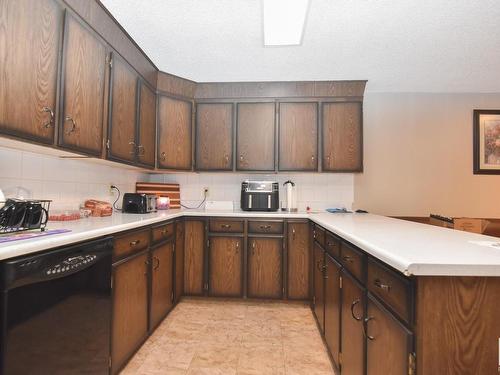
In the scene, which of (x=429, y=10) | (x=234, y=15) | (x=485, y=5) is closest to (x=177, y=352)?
(x=234, y=15)

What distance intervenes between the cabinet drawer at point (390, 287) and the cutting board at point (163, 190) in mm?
2462

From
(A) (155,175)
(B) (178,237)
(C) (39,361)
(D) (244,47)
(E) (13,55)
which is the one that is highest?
(D) (244,47)

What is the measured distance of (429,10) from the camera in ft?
5.70

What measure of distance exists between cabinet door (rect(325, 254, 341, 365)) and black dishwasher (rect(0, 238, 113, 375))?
1233 mm

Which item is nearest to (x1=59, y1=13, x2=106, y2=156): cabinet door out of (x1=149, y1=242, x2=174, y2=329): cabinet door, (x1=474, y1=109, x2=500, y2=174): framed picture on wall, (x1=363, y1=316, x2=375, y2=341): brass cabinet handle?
(x1=149, y1=242, x2=174, y2=329): cabinet door

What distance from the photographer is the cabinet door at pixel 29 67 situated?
1122 mm

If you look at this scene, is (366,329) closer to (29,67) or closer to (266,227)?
(266,227)

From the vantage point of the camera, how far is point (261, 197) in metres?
2.94

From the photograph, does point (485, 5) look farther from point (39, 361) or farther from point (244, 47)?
point (39, 361)

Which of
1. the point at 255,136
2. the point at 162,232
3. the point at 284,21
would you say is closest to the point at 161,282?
the point at 162,232

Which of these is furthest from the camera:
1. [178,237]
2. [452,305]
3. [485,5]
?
[178,237]

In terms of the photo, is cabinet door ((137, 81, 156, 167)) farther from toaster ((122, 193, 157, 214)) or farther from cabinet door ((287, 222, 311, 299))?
cabinet door ((287, 222, 311, 299))

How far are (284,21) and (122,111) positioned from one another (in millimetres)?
1350

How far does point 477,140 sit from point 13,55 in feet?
13.3
